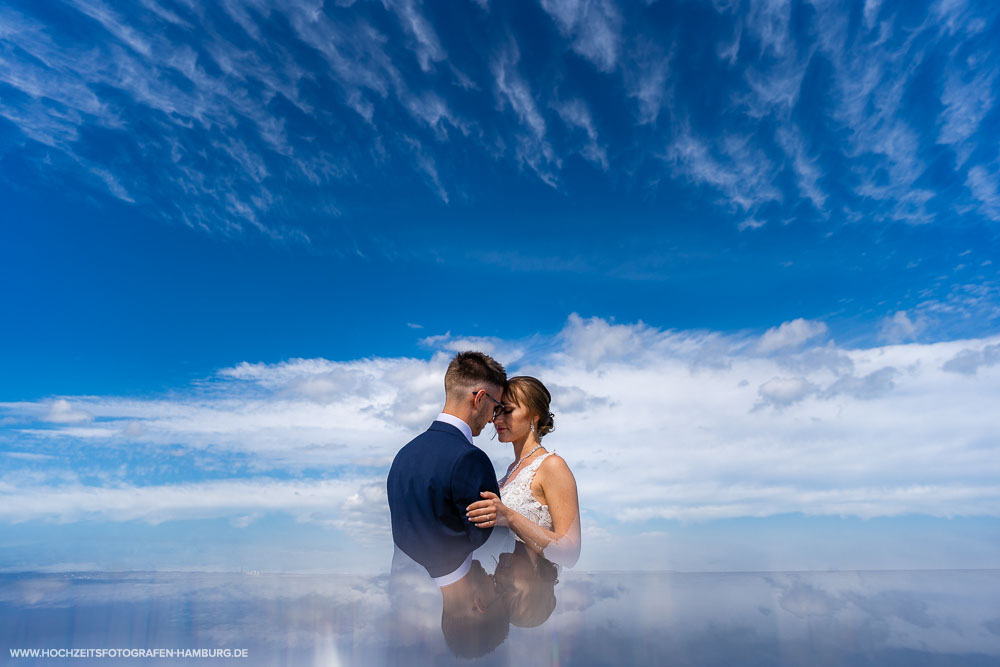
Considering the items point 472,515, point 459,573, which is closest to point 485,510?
point 472,515

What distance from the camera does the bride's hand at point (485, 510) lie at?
502 cm

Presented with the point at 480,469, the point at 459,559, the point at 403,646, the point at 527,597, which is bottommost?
the point at 403,646

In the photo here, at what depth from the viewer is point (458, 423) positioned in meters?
5.36

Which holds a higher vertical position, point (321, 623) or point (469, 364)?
point (469, 364)

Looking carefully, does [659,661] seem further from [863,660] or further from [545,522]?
[863,660]

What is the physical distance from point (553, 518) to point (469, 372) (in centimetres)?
272

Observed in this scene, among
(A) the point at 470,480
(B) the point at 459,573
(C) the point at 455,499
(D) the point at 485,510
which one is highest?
(A) the point at 470,480

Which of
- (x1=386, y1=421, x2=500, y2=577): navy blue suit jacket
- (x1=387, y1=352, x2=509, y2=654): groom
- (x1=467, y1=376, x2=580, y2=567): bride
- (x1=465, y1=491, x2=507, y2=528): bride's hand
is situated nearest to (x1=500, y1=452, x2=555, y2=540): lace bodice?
(x1=467, y1=376, x2=580, y2=567): bride

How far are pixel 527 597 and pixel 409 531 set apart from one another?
1.92 metres

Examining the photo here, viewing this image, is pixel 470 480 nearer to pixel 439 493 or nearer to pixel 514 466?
pixel 439 493

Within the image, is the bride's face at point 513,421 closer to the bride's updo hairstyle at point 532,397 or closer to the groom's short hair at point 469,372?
the bride's updo hairstyle at point 532,397

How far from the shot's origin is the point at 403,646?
638 cm

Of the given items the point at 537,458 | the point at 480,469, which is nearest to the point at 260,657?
the point at 537,458

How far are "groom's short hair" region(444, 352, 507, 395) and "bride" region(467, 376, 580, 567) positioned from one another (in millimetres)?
846
